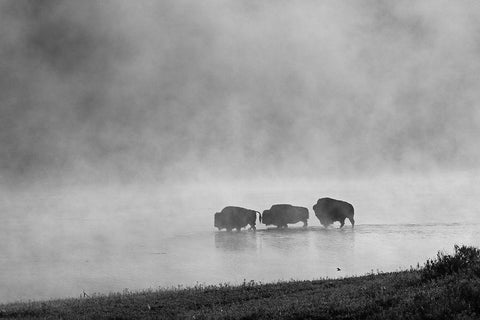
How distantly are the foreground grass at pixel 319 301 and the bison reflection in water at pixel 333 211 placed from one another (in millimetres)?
40077

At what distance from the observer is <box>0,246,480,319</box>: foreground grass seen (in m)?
13.8

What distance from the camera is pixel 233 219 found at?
200ft

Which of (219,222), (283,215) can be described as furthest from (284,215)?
(219,222)

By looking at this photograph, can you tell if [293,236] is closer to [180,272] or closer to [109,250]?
[109,250]

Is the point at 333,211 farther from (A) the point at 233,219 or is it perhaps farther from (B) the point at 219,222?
(B) the point at 219,222

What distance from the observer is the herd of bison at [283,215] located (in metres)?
60.8

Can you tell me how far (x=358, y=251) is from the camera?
3875cm

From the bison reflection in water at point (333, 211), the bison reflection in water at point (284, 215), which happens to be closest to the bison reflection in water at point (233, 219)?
the bison reflection in water at point (284, 215)

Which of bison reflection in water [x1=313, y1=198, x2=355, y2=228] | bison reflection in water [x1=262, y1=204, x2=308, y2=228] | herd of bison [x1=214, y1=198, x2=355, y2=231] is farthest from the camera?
bison reflection in water [x1=262, y1=204, x2=308, y2=228]

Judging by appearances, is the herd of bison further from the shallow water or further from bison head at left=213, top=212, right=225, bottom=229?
the shallow water

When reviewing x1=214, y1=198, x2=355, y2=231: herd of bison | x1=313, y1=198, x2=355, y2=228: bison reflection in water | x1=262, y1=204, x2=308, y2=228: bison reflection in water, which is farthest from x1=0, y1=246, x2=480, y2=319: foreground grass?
x1=262, y1=204, x2=308, y2=228: bison reflection in water

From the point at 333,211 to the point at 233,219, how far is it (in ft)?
33.3

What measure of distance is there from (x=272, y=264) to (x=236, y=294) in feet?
47.7

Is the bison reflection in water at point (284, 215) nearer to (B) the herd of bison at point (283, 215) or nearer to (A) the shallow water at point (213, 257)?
(B) the herd of bison at point (283, 215)
